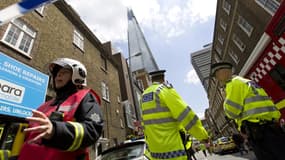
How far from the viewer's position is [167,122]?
7.86 feet

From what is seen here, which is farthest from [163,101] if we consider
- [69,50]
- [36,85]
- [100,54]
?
[100,54]

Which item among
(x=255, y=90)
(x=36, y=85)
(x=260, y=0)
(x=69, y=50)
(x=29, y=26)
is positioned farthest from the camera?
(x=260, y=0)

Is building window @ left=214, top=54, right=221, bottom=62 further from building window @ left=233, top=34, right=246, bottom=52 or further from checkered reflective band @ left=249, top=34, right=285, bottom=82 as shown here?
checkered reflective band @ left=249, top=34, right=285, bottom=82

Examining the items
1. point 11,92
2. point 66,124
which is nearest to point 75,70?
point 66,124

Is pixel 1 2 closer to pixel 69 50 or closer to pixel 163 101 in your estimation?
Result: pixel 69 50

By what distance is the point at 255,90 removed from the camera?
260 centimetres

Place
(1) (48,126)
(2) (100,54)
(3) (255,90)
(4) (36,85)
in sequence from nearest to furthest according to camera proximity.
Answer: (1) (48,126), (3) (255,90), (4) (36,85), (2) (100,54)

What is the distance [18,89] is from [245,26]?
20.1 metres

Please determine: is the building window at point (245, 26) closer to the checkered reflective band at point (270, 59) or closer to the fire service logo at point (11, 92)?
the checkered reflective band at point (270, 59)

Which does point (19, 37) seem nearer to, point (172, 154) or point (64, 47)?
point (64, 47)

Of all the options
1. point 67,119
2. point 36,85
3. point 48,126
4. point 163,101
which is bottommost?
point 48,126

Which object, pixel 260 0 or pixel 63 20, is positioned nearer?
pixel 63 20

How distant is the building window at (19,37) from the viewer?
8023 mm

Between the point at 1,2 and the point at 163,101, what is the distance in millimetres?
9118
